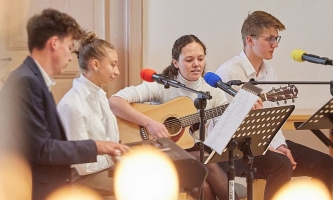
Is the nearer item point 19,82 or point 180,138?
point 19,82

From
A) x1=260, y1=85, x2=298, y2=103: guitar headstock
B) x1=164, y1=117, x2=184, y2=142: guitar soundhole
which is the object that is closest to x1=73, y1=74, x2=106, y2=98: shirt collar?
x1=164, y1=117, x2=184, y2=142: guitar soundhole

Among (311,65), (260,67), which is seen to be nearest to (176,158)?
(260,67)

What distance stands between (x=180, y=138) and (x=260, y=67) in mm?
704

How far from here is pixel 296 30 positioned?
12.3 ft

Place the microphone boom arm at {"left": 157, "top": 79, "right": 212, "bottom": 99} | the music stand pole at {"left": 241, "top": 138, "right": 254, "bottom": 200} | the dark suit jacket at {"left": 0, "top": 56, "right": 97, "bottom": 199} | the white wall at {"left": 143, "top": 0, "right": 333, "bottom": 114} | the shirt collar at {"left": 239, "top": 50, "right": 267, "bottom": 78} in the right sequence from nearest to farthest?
the dark suit jacket at {"left": 0, "top": 56, "right": 97, "bottom": 199} < the music stand pole at {"left": 241, "top": 138, "right": 254, "bottom": 200} < the microphone boom arm at {"left": 157, "top": 79, "right": 212, "bottom": 99} < the shirt collar at {"left": 239, "top": 50, "right": 267, "bottom": 78} < the white wall at {"left": 143, "top": 0, "right": 333, "bottom": 114}

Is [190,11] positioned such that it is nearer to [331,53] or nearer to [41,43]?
[331,53]

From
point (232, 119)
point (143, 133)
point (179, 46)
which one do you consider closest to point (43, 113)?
point (232, 119)

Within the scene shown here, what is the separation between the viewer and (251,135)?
7.20 ft

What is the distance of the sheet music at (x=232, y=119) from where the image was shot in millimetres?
1908

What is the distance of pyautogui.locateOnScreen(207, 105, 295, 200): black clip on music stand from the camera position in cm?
212

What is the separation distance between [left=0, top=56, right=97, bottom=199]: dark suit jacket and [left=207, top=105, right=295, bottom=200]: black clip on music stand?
57 centimetres

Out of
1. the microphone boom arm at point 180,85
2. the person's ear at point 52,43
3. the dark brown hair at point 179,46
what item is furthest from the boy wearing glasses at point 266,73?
the person's ear at point 52,43

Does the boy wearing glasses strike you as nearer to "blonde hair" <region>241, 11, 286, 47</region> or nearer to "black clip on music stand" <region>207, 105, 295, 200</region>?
"blonde hair" <region>241, 11, 286, 47</region>

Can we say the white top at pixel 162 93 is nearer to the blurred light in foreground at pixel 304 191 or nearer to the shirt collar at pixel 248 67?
the shirt collar at pixel 248 67
